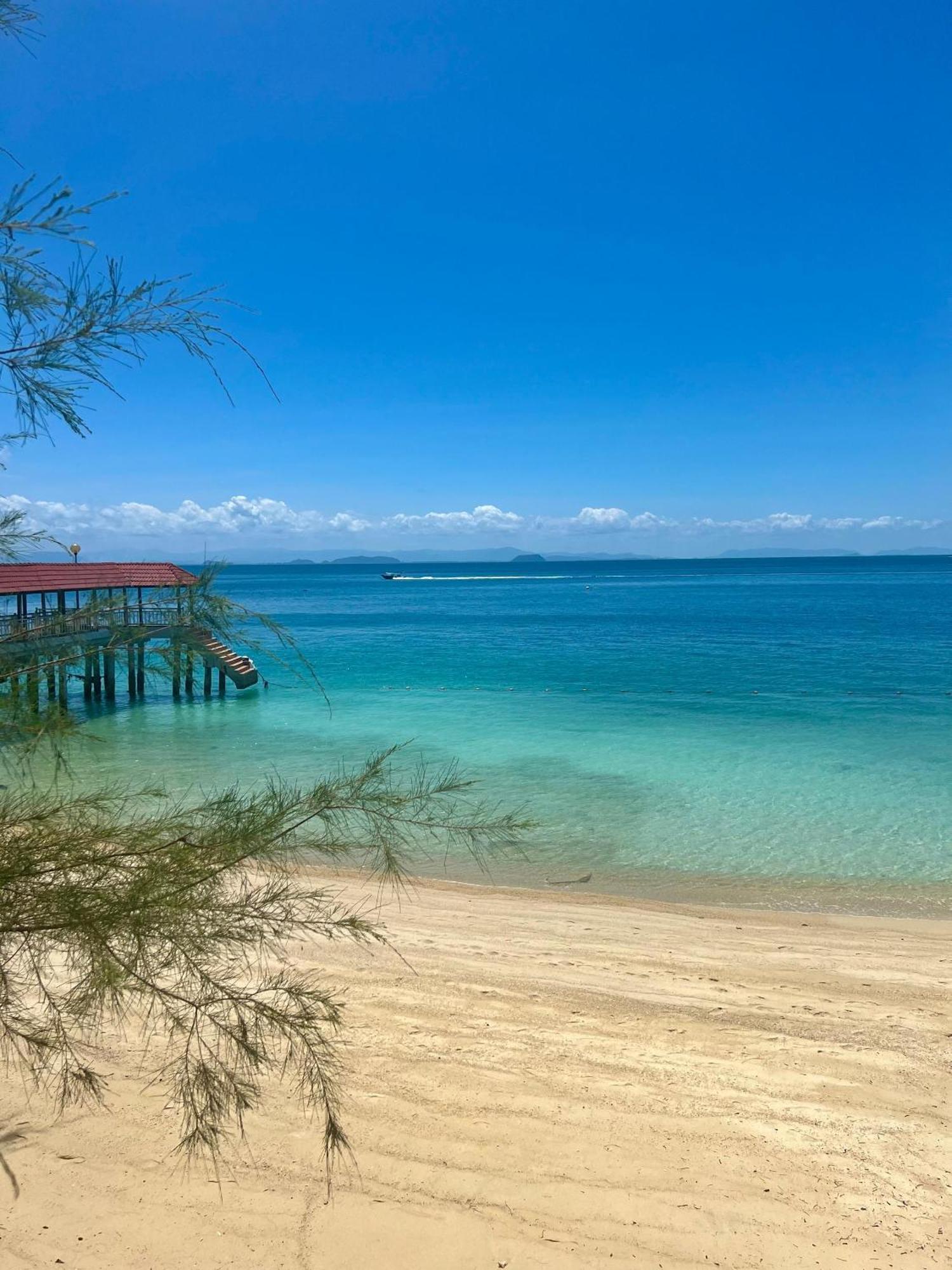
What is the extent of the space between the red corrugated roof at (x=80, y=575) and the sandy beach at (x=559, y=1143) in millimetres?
12736

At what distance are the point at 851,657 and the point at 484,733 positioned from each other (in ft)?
72.1

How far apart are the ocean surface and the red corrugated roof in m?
3.93

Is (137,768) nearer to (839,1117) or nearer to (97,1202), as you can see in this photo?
(97,1202)

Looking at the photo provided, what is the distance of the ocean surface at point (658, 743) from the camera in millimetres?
11938

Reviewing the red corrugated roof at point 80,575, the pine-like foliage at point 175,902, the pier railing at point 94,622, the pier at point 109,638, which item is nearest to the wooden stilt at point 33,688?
the pier at point 109,638

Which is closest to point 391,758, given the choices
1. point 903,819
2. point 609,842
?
point 609,842

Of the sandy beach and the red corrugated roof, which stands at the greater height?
the red corrugated roof

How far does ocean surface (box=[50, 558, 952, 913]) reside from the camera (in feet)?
39.2

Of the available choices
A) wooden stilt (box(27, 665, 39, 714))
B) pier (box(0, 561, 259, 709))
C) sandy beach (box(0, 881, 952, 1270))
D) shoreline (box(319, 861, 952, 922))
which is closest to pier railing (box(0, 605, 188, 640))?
pier (box(0, 561, 259, 709))

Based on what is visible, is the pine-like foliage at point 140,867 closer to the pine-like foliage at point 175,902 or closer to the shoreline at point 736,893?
the pine-like foliage at point 175,902

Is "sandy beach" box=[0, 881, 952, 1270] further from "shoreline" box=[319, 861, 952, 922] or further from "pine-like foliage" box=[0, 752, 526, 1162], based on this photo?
"shoreline" box=[319, 861, 952, 922]

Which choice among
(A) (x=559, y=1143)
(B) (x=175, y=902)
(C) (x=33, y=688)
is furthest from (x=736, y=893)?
(C) (x=33, y=688)

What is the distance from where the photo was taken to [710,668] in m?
33.7

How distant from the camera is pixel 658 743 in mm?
20281
